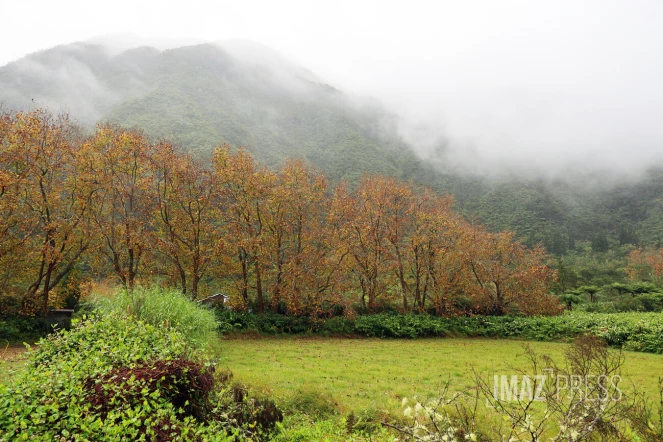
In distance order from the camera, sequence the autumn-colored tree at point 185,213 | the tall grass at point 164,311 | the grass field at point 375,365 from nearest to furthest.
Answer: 1. the grass field at point 375,365
2. the tall grass at point 164,311
3. the autumn-colored tree at point 185,213

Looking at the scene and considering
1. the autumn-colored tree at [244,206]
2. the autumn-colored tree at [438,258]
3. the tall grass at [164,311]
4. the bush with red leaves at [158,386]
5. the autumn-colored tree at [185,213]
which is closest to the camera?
the bush with red leaves at [158,386]

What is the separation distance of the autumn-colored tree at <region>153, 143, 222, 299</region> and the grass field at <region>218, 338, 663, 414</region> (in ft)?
16.7

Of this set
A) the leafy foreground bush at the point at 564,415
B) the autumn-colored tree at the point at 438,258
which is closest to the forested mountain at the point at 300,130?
the autumn-colored tree at the point at 438,258

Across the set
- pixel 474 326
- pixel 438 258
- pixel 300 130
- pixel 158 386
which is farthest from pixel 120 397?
pixel 300 130

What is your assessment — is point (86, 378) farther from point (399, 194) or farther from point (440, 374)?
point (399, 194)

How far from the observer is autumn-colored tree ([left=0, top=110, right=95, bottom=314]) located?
14484 mm

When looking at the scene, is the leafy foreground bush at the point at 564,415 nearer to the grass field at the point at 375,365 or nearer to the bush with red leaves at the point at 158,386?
the grass field at the point at 375,365

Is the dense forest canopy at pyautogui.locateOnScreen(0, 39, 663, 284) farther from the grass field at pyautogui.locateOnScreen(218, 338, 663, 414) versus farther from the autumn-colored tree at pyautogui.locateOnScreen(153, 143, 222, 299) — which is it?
the grass field at pyautogui.locateOnScreen(218, 338, 663, 414)

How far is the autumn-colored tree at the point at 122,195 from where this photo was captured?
16594 millimetres

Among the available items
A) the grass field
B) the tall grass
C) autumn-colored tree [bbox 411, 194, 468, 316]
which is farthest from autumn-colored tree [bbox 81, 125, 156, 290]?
autumn-colored tree [bbox 411, 194, 468, 316]

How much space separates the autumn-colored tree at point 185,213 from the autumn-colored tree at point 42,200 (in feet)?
10.6

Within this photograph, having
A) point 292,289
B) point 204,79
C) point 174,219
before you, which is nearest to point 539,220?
point 292,289

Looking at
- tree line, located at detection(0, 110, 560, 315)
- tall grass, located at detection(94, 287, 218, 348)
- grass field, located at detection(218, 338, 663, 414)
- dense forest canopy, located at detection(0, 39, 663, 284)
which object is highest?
dense forest canopy, located at detection(0, 39, 663, 284)

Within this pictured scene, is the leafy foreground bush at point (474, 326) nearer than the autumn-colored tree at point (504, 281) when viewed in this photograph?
Yes
